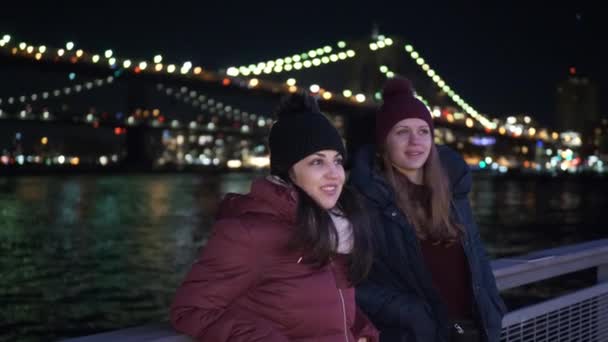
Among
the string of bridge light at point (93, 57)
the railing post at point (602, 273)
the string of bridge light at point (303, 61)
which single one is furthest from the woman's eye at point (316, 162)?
the string of bridge light at point (303, 61)

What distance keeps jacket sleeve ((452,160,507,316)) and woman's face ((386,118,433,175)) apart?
146 millimetres

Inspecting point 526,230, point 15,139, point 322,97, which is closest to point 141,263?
point 526,230

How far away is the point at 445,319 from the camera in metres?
2.22

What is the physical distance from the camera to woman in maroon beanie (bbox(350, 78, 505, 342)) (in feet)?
7.23

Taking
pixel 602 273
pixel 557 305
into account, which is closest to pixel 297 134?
pixel 557 305

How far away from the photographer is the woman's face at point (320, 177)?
6.06ft

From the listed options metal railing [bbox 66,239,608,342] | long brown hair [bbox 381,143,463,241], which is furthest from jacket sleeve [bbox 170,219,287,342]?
metal railing [bbox 66,239,608,342]

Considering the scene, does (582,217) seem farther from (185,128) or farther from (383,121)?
(185,128)

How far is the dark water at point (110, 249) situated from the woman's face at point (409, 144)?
6789mm

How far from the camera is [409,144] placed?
2.46 meters

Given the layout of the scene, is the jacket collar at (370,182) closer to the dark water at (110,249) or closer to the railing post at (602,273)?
the railing post at (602,273)

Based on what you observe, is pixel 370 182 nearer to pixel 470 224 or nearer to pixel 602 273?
pixel 470 224

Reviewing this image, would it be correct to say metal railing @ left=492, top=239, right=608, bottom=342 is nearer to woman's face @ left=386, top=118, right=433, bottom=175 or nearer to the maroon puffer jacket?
woman's face @ left=386, top=118, right=433, bottom=175

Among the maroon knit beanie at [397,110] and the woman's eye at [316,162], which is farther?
the maroon knit beanie at [397,110]
